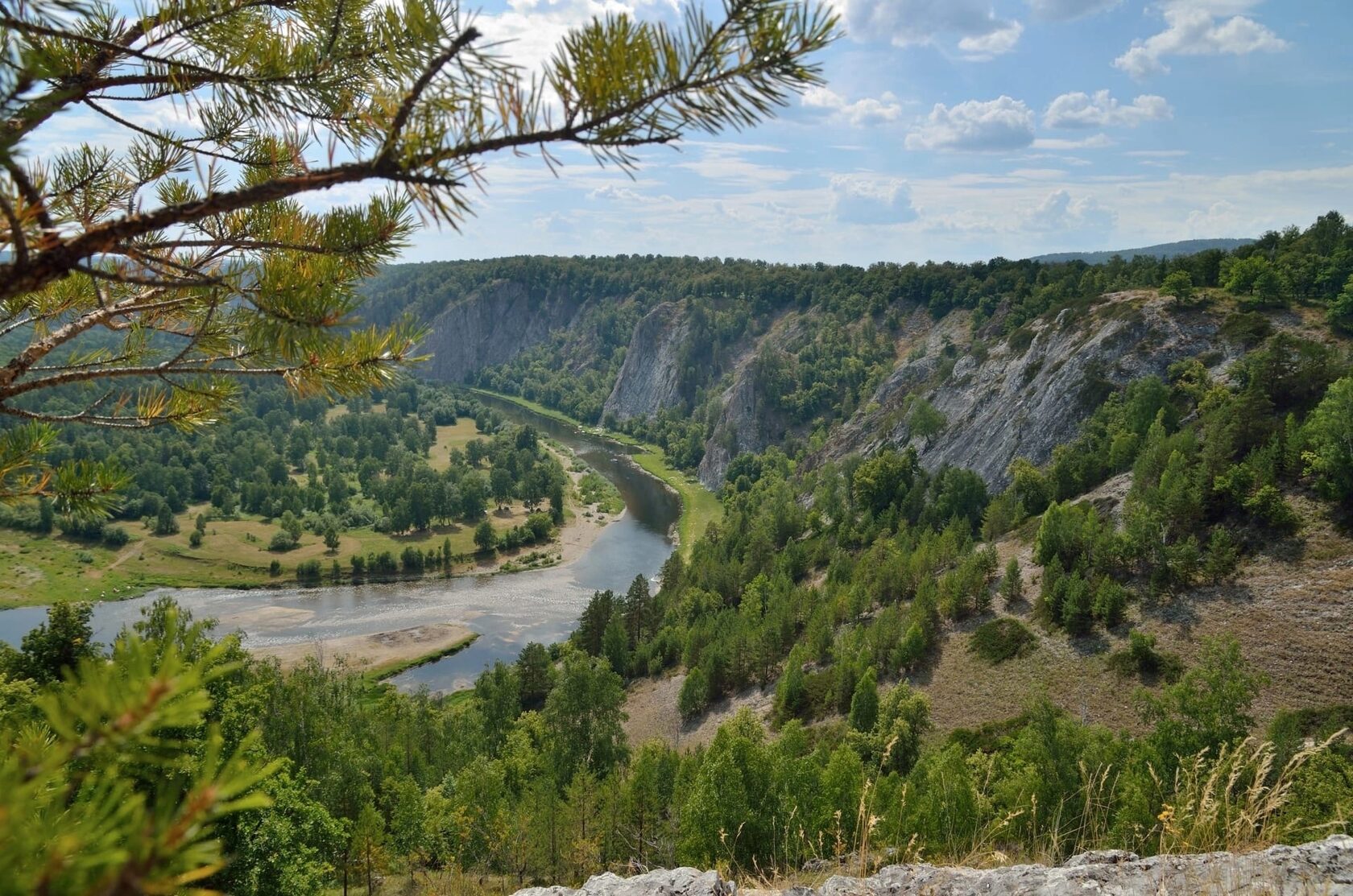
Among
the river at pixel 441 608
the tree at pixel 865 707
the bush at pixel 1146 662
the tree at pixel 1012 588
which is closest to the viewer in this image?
the bush at pixel 1146 662

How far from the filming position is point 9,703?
1332 cm

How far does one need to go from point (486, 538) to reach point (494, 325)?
103411 millimetres

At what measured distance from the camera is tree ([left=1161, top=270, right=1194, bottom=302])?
41469 mm

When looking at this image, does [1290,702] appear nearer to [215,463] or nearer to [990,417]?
[990,417]

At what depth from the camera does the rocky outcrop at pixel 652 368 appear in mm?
108312

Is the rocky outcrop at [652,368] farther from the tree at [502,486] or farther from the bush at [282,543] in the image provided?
the bush at [282,543]

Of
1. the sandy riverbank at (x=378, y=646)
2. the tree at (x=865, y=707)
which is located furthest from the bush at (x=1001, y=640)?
the sandy riverbank at (x=378, y=646)

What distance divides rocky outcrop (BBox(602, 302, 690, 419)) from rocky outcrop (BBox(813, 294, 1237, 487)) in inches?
2019

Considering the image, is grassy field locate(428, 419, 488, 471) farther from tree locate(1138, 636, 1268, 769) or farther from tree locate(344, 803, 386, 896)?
tree locate(1138, 636, 1268, 769)

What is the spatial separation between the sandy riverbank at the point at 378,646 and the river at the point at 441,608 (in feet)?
3.10

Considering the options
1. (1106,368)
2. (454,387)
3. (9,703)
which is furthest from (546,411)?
(9,703)

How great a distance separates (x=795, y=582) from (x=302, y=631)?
31.0 meters

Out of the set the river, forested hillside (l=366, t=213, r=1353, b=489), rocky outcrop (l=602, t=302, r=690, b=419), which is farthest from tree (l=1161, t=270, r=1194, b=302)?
rocky outcrop (l=602, t=302, r=690, b=419)

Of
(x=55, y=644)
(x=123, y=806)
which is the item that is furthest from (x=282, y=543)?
(x=123, y=806)
